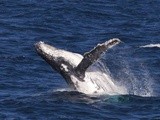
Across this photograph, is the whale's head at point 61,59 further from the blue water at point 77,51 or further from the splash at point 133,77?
the splash at point 133,77

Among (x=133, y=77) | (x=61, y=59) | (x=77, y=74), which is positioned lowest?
(x=133, y=77)

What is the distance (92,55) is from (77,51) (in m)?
9.65

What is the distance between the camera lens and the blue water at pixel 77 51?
32650mm

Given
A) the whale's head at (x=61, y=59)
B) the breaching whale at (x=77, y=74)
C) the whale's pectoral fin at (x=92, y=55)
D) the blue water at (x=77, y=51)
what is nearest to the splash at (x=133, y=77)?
the blue water at (x=77, y=51)

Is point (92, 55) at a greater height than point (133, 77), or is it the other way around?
point (92, 55)

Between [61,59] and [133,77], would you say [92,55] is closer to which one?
[61,59]

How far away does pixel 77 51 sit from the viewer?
44750 millimetres

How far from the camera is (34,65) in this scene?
41688 millimetres

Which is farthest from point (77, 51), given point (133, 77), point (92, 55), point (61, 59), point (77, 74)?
point (92, 55)

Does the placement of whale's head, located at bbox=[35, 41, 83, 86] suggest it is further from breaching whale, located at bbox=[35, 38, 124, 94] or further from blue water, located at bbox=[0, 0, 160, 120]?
blue water, located at bbox=[0, 0, 160, 120]

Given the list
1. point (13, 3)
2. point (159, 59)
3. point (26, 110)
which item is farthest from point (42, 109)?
point (13, 3)

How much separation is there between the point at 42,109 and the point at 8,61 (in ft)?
31.4

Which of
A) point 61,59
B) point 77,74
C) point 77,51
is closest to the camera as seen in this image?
point 77,74

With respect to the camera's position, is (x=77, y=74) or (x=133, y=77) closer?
(x=77, y=74)
